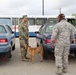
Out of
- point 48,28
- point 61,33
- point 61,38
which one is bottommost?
point 61,38

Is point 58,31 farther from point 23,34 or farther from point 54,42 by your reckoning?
point 23,34

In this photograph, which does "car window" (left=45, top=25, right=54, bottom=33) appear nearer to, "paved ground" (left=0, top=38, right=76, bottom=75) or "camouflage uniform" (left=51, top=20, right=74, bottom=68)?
"paved ground" (left=0, top=38, right=76, bottom=75)

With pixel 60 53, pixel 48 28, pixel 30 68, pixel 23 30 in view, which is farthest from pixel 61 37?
pixel 48 28

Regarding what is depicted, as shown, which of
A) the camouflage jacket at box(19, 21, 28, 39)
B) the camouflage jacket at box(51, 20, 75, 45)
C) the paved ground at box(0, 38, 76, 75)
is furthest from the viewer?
the camouflage jacket at box(19, 21, 28, 39)

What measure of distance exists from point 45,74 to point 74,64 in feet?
7.27

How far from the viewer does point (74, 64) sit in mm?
9320

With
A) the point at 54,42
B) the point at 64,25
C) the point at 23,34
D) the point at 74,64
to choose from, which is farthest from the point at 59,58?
the point at 23,34

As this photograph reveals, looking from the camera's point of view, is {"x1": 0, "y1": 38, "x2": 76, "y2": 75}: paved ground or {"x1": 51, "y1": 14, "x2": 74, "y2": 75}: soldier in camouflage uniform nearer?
{"x1": 51, "y1": 14, "x2": 74, "y2": 75}: soldier in camouflage uniform

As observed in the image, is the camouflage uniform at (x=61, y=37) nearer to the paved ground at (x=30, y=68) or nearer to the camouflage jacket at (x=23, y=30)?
the paved ground at (x=30, y=68)

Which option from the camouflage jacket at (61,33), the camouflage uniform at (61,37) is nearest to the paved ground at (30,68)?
the camouflage uniform at (61,37)

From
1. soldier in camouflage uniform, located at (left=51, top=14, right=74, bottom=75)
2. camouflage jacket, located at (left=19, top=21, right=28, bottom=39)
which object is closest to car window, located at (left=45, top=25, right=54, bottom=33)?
camouflage jacket, located at (left=19, top=21, right=28, bottom=39)

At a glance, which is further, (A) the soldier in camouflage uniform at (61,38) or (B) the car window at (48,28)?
(B) the car window at (48,28)

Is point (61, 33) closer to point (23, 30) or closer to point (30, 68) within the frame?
point (30, 68)

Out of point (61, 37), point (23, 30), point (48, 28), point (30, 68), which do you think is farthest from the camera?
point (48, 28)
